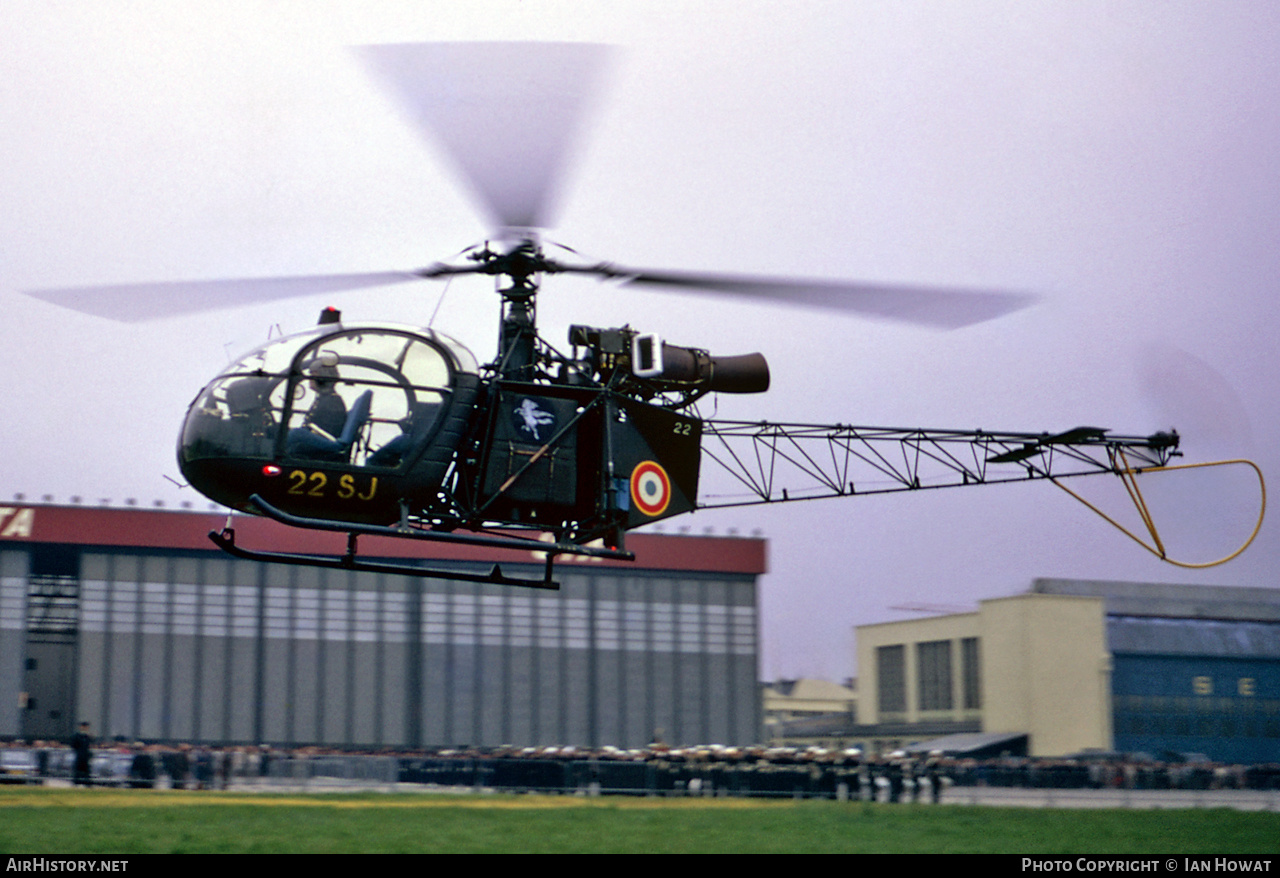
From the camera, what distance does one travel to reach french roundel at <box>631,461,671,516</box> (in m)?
12.5

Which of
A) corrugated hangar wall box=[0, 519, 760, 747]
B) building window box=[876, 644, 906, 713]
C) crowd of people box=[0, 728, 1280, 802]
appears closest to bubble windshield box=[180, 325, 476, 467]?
crowd of people box=[0, 728, 1280, 802]

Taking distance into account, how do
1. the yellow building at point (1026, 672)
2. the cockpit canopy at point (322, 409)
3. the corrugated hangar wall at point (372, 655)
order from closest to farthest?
the cockpit canopy at point (322, 409) < the corrugated hangar wall at point (372, 655) < the yellow building at point (1026, 672)

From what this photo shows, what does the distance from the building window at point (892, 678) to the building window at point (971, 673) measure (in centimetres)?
581

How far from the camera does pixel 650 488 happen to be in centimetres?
1272

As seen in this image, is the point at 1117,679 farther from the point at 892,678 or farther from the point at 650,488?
the point at 650,488

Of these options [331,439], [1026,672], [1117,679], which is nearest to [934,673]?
[1026,672]

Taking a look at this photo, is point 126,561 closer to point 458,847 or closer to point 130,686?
point 130,686

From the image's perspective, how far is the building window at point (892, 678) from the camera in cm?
7925

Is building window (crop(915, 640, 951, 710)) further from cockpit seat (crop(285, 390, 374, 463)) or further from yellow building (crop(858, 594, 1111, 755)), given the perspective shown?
cockpit seat (crop(285, 390, 374, 463))

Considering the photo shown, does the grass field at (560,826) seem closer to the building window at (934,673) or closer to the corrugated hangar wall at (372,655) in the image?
the corrugated hangar wall at (372,655)

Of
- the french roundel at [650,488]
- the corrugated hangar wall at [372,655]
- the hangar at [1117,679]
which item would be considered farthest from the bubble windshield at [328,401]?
the hangar at [1117,679]

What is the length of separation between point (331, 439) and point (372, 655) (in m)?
39.1

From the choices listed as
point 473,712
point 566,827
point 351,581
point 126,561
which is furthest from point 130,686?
point 566,827

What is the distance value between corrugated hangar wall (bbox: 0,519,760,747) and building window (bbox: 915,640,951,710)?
973 inches
